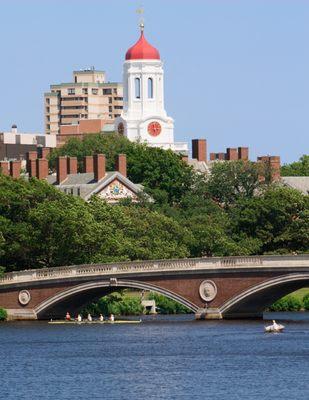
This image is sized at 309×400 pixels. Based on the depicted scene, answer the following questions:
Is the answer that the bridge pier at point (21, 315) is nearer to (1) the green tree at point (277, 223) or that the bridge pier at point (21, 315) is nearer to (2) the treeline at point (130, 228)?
(2) the treeline at point (130, 228)

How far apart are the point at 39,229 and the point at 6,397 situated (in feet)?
169

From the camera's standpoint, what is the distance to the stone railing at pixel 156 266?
146 metres

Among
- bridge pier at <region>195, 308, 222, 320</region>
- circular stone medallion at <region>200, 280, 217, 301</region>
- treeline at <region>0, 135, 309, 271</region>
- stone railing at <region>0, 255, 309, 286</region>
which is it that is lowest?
bridge pier at <region>195, 308, 222, 320</region>

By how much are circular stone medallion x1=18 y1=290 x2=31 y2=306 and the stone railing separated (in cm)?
82

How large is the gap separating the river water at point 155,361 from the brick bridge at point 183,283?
6.66 feet

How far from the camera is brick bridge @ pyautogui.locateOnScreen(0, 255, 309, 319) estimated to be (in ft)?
481

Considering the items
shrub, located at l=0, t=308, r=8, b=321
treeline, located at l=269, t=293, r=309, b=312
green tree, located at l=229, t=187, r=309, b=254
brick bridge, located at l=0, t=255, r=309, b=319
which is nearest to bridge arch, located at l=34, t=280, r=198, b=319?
brick bridge, located at l=0, t=255, r=309, b=319

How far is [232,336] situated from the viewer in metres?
136

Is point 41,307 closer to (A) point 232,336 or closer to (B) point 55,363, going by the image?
(A) point 232,336

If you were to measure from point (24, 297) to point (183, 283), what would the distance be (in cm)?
1184

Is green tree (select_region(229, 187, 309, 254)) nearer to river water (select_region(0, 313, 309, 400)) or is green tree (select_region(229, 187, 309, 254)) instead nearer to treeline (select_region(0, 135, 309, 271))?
treeline (select_region(0, 135, 309, 271))

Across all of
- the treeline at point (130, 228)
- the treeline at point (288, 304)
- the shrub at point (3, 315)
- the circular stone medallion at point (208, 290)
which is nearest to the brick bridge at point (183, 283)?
the circular stone medallion at point (208, 290)

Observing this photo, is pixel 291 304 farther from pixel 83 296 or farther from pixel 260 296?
pixel 260 296

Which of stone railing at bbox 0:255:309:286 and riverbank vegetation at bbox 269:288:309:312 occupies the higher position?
stone railing at bbox 0:255:309:286
